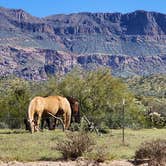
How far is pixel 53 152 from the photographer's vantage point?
19141 mm

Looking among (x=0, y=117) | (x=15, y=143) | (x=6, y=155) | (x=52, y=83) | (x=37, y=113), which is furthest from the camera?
(x=52, y=83)

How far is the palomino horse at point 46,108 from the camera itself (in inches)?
1026

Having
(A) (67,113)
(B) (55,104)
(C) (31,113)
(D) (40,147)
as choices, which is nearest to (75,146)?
(D) (40,147)

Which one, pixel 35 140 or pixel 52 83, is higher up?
pixel 52 83

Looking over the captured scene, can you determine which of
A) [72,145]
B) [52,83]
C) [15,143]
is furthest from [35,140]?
[52,83]

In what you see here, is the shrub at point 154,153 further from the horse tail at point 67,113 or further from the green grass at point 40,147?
the horse tail at point 67,113

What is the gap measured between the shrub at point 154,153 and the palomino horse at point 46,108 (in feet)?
29.4

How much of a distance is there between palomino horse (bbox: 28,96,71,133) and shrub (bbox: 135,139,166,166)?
8.98 meters

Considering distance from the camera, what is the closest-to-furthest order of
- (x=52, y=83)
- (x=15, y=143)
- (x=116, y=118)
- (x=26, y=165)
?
(x=26, y=165) < (x=15, y=143) < (x=116, y=118) < (x=52, y=83)

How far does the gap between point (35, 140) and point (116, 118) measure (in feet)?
49.4

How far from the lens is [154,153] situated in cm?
1684

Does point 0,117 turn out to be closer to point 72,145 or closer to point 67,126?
point 67,126

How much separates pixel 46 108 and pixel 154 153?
11.5 metres

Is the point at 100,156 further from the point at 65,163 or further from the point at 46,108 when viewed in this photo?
the point at 46,108
